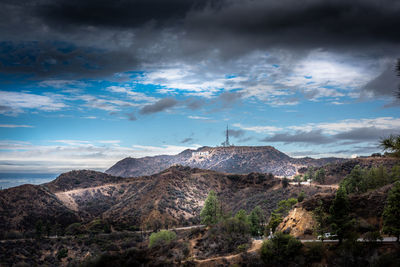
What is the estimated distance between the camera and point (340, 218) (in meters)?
33.1

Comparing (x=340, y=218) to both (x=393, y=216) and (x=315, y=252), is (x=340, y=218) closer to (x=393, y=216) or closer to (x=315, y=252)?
(x=315, y=252)

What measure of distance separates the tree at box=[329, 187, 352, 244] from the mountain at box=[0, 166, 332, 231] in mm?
49419

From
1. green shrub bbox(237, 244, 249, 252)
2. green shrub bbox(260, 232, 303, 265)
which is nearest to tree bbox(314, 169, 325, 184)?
green shrub bbox(237, 244, 249, 252)

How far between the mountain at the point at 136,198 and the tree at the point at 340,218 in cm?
4942

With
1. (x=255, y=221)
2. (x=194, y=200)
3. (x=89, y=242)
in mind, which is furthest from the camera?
(x=194, y=200)

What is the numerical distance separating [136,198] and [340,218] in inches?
3759

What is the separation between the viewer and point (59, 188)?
140500mm

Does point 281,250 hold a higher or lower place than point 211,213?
higher

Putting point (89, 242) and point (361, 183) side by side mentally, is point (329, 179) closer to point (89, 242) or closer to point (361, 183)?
point (361, 183)

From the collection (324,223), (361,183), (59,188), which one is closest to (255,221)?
(324,223)

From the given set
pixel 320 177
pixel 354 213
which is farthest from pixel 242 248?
pixel 320 177

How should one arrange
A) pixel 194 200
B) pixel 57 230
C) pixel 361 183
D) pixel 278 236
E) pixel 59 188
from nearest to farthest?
pixel 278 236 < pixel 361 183 < pixel 57 230 < pixel 194 200 < pixel 59 188

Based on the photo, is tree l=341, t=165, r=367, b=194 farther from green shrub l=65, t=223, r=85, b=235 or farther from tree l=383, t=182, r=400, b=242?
green shrub l=65, t=223, r=85, b=235

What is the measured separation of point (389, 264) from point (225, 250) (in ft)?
73.8
